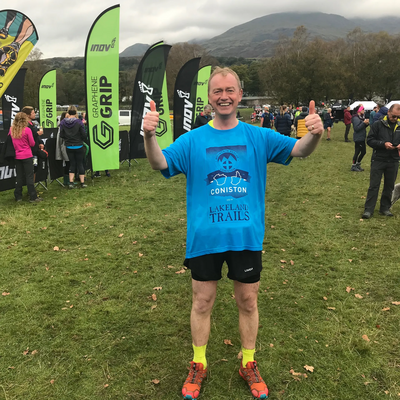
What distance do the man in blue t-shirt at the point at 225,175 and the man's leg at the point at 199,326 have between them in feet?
0.11

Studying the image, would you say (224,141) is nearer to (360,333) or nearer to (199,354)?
(199,354)

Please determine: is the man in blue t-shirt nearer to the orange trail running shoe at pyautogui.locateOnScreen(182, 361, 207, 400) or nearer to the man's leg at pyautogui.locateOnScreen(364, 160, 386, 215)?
the orange trail running shoe at pyautogui.locateOnScreen(182, 361, 207, 400)

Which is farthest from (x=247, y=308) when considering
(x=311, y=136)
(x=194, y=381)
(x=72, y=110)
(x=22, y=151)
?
(x=72, y=110)

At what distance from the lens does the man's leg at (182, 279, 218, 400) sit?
2.42 meters

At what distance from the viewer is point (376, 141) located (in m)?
6.41

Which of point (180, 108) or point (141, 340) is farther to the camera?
point (180, 108)

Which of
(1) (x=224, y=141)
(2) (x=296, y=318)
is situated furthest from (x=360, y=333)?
(1) (x=224, y=141)

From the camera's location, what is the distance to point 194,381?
8.52 feet

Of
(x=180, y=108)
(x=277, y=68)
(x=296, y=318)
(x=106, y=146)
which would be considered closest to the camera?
(x=296, y=318)

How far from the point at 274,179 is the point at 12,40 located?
7.67 meters

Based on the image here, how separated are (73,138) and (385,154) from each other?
24.7ft

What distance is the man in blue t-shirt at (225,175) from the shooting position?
2232 millimetres

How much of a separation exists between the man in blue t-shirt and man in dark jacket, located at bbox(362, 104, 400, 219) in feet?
16.5

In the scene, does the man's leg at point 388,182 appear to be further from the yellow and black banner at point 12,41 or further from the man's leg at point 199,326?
the yellow and black banner at point 12,41
